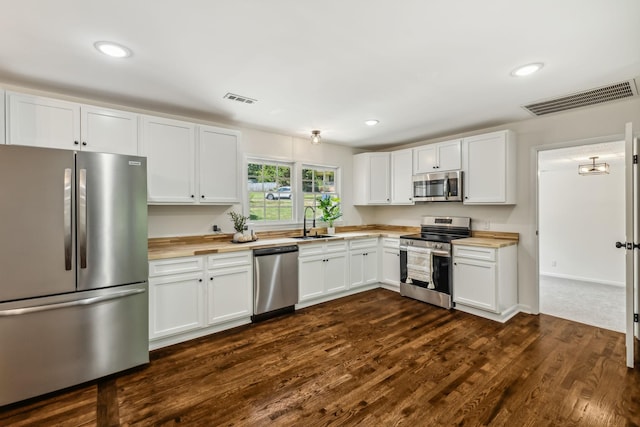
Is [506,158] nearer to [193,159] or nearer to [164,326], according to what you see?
[193,159]

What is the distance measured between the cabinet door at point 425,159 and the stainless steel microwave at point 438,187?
101 mm

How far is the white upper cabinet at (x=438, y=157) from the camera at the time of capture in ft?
13.5

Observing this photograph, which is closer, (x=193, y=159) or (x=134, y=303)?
(x=134, y=303)

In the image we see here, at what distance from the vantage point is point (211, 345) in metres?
2.94

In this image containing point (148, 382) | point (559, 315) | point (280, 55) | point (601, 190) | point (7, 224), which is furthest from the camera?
point (601, 190)

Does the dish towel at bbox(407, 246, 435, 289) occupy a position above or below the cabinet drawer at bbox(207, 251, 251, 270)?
below

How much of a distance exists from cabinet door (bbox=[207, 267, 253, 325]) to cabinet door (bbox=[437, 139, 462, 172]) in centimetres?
305

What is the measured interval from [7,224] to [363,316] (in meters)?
3.37

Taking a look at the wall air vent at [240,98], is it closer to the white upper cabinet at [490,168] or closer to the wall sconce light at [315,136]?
the wall sconce light at [315,136]

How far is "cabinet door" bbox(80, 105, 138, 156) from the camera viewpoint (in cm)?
272

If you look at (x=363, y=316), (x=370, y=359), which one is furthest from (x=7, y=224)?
(x=363, y=316)

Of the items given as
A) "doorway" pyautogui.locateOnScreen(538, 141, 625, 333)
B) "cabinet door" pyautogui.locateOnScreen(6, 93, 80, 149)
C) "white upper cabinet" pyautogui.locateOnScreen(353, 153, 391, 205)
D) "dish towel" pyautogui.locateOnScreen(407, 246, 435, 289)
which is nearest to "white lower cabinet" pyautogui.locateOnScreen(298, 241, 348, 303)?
"dish towel" pyautogui.locateOnScreen(407, 246, 435, 289)

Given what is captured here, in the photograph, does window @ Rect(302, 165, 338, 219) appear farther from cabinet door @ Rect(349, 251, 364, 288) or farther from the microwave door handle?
Result: the microwave door handle

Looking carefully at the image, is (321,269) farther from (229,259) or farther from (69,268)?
(69,268)
